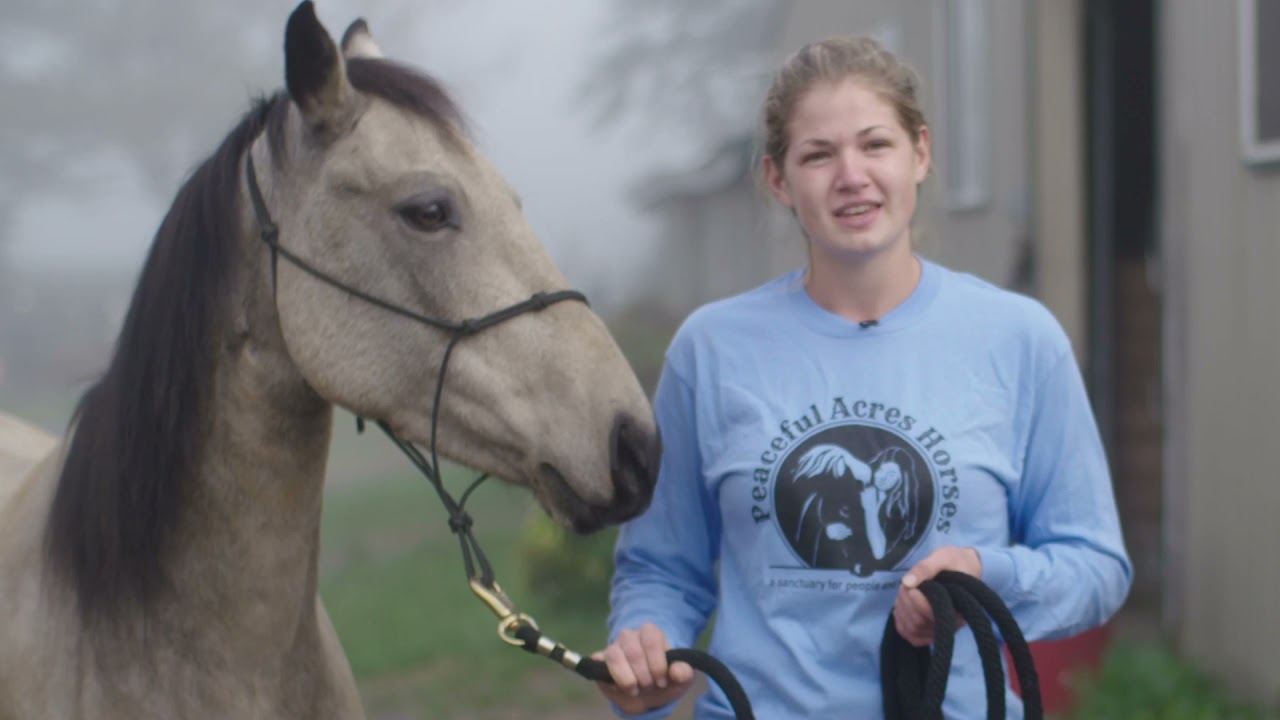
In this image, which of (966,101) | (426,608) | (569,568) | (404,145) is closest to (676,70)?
(966,101)

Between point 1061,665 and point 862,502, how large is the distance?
314 cm

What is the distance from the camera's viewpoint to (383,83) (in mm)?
1940

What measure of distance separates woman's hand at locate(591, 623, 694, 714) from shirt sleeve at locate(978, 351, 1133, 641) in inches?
18.1

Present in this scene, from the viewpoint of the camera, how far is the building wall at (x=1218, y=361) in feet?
13.0

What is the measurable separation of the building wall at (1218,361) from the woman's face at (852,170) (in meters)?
2.64

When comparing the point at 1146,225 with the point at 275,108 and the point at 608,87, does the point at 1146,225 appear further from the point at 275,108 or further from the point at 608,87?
the point at 275,108

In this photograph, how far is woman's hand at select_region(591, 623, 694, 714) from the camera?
1678 millimetres

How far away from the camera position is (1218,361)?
14.1 feet

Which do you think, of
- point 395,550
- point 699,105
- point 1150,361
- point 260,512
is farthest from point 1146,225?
point 260,512

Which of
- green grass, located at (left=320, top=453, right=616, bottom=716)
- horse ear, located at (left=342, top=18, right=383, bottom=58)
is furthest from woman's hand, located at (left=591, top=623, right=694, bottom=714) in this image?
green grass, located at (left=320, top=453, right=616, bottom=716)

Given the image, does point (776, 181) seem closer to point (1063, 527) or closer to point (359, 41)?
point (1063, 527)

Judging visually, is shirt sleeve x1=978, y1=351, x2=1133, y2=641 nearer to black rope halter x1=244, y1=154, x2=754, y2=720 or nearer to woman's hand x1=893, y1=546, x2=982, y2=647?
woman's hand x1=893, y1=546, x2=982, y2=647

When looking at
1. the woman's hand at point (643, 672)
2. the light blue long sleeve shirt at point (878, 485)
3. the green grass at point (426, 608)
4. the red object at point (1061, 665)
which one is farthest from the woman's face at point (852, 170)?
the red object at point (1061, 665)

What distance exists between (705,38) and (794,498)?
8018mm
